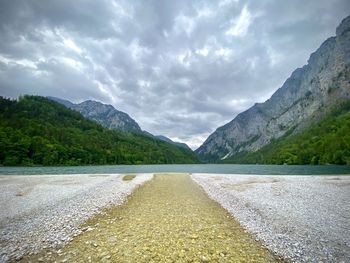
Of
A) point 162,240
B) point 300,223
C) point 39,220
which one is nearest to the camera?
point 162,240

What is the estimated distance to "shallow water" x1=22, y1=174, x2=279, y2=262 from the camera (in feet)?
34.6

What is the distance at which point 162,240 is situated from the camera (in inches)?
501

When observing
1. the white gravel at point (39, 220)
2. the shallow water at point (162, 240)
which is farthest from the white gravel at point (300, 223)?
the white gravel at point (39, 220)

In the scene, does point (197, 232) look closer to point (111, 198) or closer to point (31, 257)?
point (31, 257)

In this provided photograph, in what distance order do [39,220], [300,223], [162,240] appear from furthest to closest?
[39,220] < [300,223] < [162,240]

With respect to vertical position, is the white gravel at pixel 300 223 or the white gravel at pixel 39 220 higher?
the white gravel at pixel 39 220

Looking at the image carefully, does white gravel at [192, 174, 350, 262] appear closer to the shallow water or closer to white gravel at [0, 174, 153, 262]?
the shallow water

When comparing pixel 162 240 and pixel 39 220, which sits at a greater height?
pixel 39 220

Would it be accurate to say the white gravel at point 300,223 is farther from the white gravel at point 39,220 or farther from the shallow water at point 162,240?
the white gravel at point 39,220

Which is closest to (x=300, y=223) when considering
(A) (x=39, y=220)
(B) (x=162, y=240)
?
(B) (x=162, y=240)

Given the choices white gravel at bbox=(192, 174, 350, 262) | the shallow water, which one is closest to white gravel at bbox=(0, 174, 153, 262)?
the shallow water

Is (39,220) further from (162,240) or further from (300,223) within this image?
(300,223)

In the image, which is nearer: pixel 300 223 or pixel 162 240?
pixel 162 240

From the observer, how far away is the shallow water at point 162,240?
1054cm
